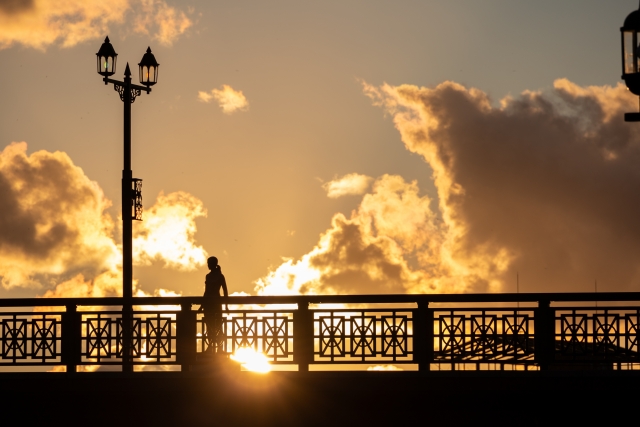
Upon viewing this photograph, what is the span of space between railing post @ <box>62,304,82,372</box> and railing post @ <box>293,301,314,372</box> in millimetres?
3342

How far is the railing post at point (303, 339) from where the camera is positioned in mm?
16781

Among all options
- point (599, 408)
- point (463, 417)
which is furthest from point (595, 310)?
point (463, 417)

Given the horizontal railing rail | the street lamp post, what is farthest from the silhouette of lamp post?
the street lamp post

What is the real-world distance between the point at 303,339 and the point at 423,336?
1.79 metres

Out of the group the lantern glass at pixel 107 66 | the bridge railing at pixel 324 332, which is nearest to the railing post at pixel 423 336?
the bridge railing at pixel 324 332

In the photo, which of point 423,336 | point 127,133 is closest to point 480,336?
point 423,336

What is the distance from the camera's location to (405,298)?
648 inches

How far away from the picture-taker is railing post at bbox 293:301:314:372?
661 inches

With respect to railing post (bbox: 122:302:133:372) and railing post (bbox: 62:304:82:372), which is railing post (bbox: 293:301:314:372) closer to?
railing post (bbox: 122:302:133:372)

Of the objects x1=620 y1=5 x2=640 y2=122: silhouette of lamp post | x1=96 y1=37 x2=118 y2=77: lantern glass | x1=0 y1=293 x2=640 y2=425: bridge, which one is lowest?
x1=0 y1=293 x2=640 y2=425: bridge

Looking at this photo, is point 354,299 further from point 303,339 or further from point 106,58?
point 106,58

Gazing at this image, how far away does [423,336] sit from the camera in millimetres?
16688

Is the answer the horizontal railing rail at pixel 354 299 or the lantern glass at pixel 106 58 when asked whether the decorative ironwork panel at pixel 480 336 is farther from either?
the lantern glass at pixel 106 58

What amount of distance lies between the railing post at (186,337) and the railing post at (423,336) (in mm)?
3362
